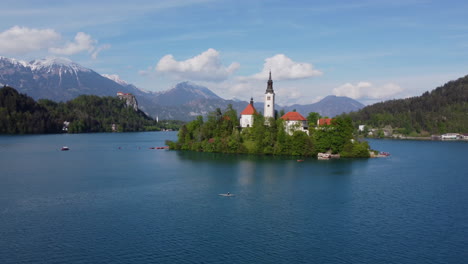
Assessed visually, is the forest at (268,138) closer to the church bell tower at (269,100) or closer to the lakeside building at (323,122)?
the lakeside building at (323,122)

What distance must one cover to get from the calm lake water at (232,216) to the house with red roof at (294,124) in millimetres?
28605

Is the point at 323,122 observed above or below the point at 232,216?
above

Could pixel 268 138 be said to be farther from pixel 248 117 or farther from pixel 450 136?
pixel 450 136

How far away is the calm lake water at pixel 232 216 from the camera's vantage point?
28969 mm

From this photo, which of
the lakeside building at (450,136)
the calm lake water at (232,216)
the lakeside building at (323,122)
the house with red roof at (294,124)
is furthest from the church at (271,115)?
the lakeside building at (450,136)

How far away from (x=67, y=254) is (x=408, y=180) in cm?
5032

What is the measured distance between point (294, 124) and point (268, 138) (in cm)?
769

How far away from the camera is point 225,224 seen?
3562 cm

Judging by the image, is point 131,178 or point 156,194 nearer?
point 156,194

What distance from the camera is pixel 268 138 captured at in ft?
313

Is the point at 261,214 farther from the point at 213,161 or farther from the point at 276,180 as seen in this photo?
the point at 213,161

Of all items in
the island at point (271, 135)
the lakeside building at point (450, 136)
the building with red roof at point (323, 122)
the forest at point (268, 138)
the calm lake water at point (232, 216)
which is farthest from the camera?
the lakeside building at point (450, 136)

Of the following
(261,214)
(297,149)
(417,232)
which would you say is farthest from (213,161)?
(417,232)

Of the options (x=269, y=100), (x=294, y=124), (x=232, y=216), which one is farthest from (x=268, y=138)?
(x=232, y=216)
